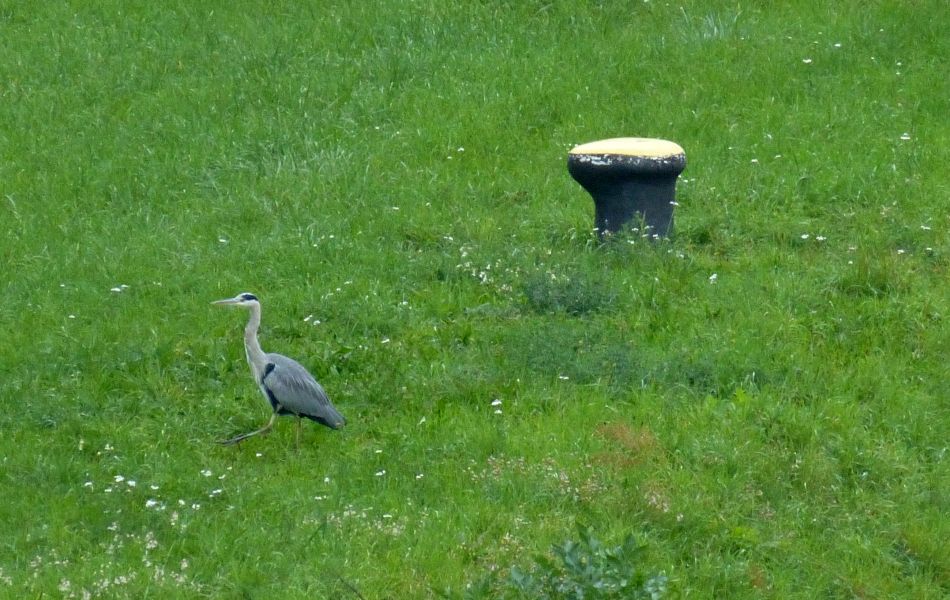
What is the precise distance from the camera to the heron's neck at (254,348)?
8.40 meters

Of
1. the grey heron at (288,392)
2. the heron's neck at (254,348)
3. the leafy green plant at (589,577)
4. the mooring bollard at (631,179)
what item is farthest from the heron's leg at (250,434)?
the mooring bollard at (631,179)

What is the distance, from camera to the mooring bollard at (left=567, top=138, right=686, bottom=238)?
10.5 metres

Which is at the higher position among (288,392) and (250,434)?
(288,392)

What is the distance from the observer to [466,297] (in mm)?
10000

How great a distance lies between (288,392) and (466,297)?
7.26 feet

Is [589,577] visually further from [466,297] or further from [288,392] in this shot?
[466,297]

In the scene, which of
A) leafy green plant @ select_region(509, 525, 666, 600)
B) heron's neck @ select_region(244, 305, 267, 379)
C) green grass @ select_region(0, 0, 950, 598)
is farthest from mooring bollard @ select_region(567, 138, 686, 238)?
leafy green plant @ select_region(509, 525, 666, 600)

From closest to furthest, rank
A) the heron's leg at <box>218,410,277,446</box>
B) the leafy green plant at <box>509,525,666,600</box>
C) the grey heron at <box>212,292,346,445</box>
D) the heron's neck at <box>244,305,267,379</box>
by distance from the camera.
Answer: the leafy green plant at <box>509,525,666,600</box> < the grey heron at <box>212,292,346,445</box> < the heron's leg at <box>218,410,277,446</box> < the heron's neck at <box>244,305,267,379</box>

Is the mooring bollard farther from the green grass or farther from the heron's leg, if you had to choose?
the heron's leg

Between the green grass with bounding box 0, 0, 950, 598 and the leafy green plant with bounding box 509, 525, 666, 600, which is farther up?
the leafy green plant with bounding box 509, 525, 666, 600

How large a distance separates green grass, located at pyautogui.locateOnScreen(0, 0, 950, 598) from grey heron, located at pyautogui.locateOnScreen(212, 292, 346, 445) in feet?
0.64

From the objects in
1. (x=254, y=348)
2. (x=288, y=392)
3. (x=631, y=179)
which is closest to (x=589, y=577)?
(x=288, y=392)

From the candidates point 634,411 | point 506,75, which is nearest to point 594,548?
point 634,411

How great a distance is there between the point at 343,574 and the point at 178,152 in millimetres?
6813
